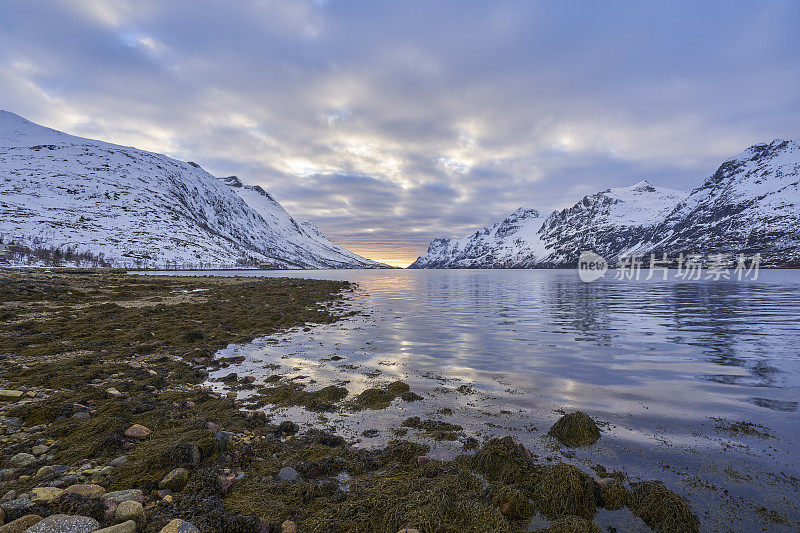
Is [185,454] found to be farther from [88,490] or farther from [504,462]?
[504,462]

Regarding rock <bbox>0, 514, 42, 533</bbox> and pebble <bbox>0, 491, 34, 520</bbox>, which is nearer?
rock <bbox>0, 514, 42, 533</bbox>

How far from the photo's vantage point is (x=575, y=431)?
7871 mm

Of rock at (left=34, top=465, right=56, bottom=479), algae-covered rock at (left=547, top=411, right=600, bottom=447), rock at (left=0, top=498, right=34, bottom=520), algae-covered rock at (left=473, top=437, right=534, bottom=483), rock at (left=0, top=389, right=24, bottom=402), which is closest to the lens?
rock at (left=0, top=498, right=34, bottom=520)

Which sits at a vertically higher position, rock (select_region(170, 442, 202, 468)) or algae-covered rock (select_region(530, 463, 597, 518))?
rock (select_region(170, 442, 202, 468))

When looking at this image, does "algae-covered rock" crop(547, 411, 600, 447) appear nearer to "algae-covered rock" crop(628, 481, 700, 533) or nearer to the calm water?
the calm water

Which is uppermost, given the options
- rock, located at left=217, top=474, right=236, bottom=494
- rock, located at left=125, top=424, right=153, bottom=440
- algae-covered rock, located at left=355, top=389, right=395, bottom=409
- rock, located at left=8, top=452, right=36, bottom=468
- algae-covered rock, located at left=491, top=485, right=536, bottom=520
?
rock, located at left=8, top=452, right=36, bottom=468

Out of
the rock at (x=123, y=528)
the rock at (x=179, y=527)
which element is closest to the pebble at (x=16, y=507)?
the rock at (x=123, y=528)

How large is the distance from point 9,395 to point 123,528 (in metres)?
8.14

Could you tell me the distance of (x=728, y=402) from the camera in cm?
1012

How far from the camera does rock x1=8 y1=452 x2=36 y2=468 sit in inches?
229

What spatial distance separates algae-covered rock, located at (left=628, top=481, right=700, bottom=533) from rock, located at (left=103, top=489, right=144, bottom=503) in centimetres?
757

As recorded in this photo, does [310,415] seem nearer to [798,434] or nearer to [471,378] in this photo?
[471,378]

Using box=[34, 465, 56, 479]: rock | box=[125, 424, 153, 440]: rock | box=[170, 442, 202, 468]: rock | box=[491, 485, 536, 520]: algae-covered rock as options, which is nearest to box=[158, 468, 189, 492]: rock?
box=[170, 442, 202, 468]: rock

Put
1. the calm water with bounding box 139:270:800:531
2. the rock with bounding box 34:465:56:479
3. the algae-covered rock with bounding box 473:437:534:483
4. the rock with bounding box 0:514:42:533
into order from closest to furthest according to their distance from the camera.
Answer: the rock with bounding box 0:514:42:533 → the rock with bounding box 34:465:56:479 → the algae-covered rock with bounding box 473:437:534:483 → the calm water with bounding box 139:270:800:531
